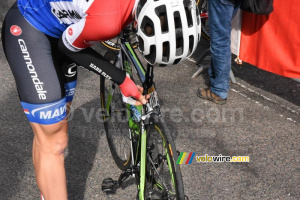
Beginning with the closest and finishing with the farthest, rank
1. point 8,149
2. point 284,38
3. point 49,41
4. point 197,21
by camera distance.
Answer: point 197,21 → point 49,41 → point 8,149 → point 284,38

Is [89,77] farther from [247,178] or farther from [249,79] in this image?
[247,178]

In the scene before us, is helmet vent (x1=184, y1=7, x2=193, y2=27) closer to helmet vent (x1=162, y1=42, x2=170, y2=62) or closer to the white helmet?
the white helmet

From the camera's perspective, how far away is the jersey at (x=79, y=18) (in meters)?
2.44

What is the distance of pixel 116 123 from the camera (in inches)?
162

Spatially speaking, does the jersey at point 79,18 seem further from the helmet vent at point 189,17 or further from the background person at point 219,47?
the background person at point 219,47

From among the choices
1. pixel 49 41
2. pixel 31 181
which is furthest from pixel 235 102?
pixel 49 41

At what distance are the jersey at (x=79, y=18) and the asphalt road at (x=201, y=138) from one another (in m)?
1.63

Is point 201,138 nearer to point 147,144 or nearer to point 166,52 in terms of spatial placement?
point 147,144

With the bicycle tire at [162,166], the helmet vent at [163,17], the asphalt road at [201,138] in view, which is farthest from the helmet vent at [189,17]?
the asphalt road at [201,138]

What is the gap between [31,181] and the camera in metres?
3.97

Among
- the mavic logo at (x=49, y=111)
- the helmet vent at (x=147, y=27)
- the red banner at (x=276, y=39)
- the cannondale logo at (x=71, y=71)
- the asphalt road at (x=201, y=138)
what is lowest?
the asphalt road at (x=201, y=138)

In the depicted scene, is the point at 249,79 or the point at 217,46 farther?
the point at 249,79

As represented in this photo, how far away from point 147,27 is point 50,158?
48.0 inches

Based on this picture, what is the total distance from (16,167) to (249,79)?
3021 mm
